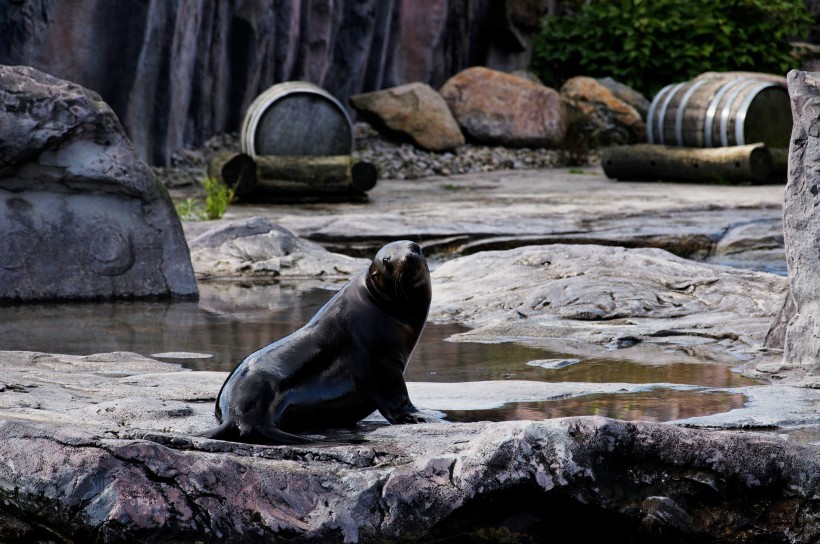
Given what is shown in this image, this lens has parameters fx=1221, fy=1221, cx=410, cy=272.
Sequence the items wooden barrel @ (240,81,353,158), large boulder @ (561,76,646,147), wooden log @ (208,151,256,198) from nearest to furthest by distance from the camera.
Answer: wooden log @ (208,151,256,198) < wooden barrel @ (240,81,353,158) < large boulder @ (561,76,646,147)

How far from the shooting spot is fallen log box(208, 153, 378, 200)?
11.1 m

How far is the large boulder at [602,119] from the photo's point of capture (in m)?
16.6

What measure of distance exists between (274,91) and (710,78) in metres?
5.09

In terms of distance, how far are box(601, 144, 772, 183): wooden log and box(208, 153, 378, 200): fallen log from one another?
135 inches

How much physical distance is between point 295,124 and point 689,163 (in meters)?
4.25

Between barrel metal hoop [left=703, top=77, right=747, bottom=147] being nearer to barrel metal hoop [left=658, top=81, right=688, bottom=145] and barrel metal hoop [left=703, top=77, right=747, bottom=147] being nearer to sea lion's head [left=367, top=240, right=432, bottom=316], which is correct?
barrel metal hoop [left=658, top=81, right=688, bottom=145]

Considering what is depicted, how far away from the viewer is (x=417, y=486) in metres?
2.65

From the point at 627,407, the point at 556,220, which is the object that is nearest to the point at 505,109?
the point at 556,220

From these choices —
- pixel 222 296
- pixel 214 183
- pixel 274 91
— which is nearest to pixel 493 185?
pixel 274 91

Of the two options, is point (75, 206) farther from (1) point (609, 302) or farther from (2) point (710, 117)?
(2) point (710, 117)

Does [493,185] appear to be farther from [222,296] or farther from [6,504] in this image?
[6,504]

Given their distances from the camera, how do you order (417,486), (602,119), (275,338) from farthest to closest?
(602,119), (275,338), (417,486)

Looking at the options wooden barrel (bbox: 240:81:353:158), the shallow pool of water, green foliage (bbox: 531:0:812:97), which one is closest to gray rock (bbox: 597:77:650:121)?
green foliage (bbox: 531:0:812:97)

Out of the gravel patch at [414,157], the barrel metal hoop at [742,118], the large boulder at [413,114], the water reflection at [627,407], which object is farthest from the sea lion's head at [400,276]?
the large boulder at [413,114]
